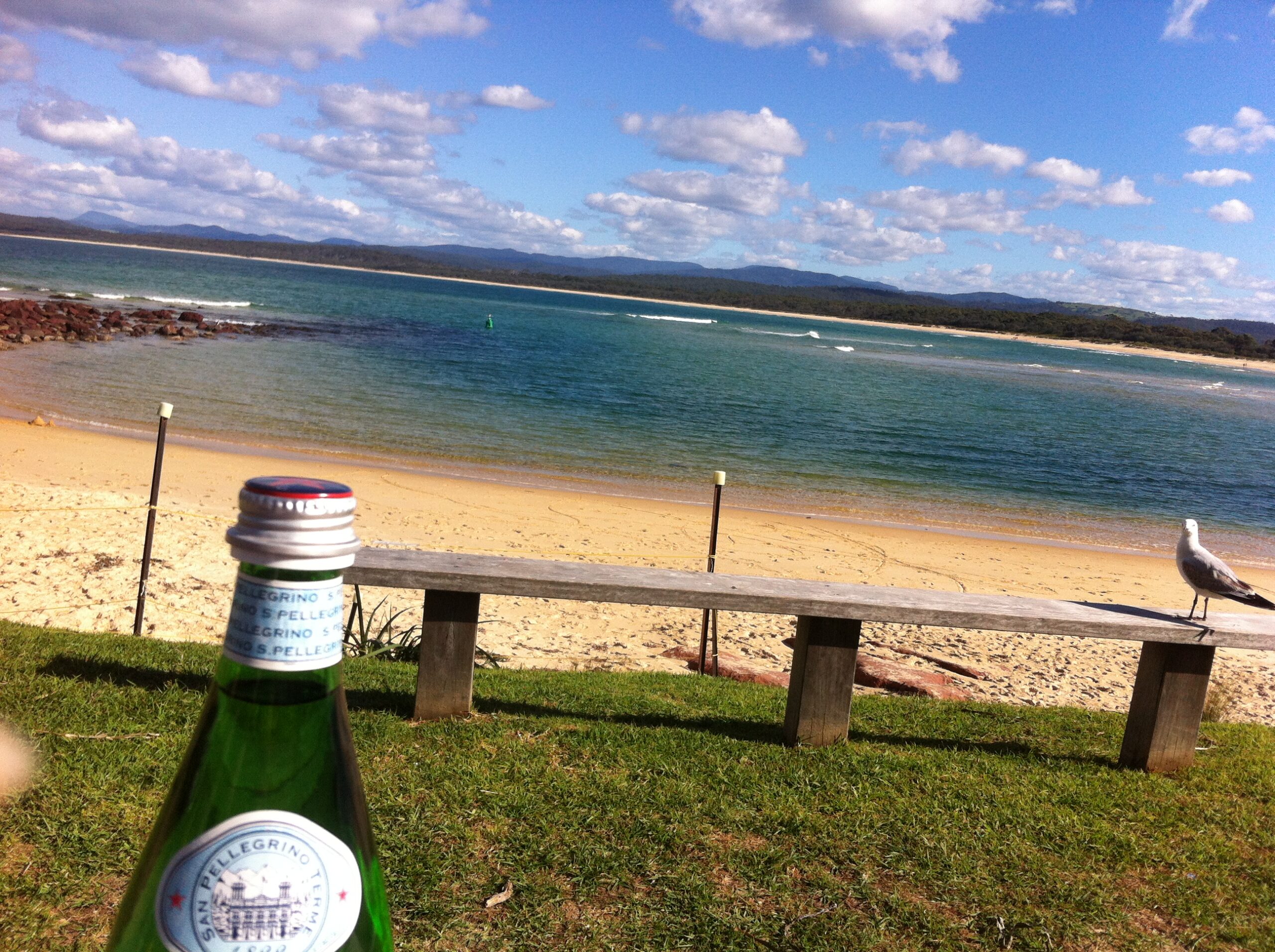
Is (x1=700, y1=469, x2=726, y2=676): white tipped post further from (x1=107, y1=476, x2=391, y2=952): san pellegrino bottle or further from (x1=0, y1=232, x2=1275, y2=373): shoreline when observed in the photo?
(x1=0, y1=232, x2=1275, y2=373): shoreline

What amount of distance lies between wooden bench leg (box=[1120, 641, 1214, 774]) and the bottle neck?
4627 millimetres

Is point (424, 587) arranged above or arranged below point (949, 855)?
above

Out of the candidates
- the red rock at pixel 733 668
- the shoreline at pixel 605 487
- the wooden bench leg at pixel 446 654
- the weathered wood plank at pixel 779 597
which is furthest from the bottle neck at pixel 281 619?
the shoreline at pixel 605 487

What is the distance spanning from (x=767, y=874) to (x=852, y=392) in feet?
139

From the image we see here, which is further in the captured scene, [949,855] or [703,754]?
[703,754]

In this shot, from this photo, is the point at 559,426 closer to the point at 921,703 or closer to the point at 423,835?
the point at 921,703

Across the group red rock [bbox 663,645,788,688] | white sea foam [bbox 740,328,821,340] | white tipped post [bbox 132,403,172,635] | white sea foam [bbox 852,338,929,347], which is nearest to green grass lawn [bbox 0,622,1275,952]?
white tipped post [bbox 132,403,172,635]

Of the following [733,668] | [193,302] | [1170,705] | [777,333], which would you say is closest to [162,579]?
[733,668]

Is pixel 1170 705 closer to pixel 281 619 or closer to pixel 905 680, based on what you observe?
pixel 905 680

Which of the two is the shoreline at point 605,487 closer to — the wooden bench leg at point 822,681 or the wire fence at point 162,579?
the wire fence at point 162,579

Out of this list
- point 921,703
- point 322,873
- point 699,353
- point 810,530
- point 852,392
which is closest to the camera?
point 322,873

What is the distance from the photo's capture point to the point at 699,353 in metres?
63.8

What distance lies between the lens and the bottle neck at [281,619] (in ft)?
2.75

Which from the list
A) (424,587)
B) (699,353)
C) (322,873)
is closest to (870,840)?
(424,587)
